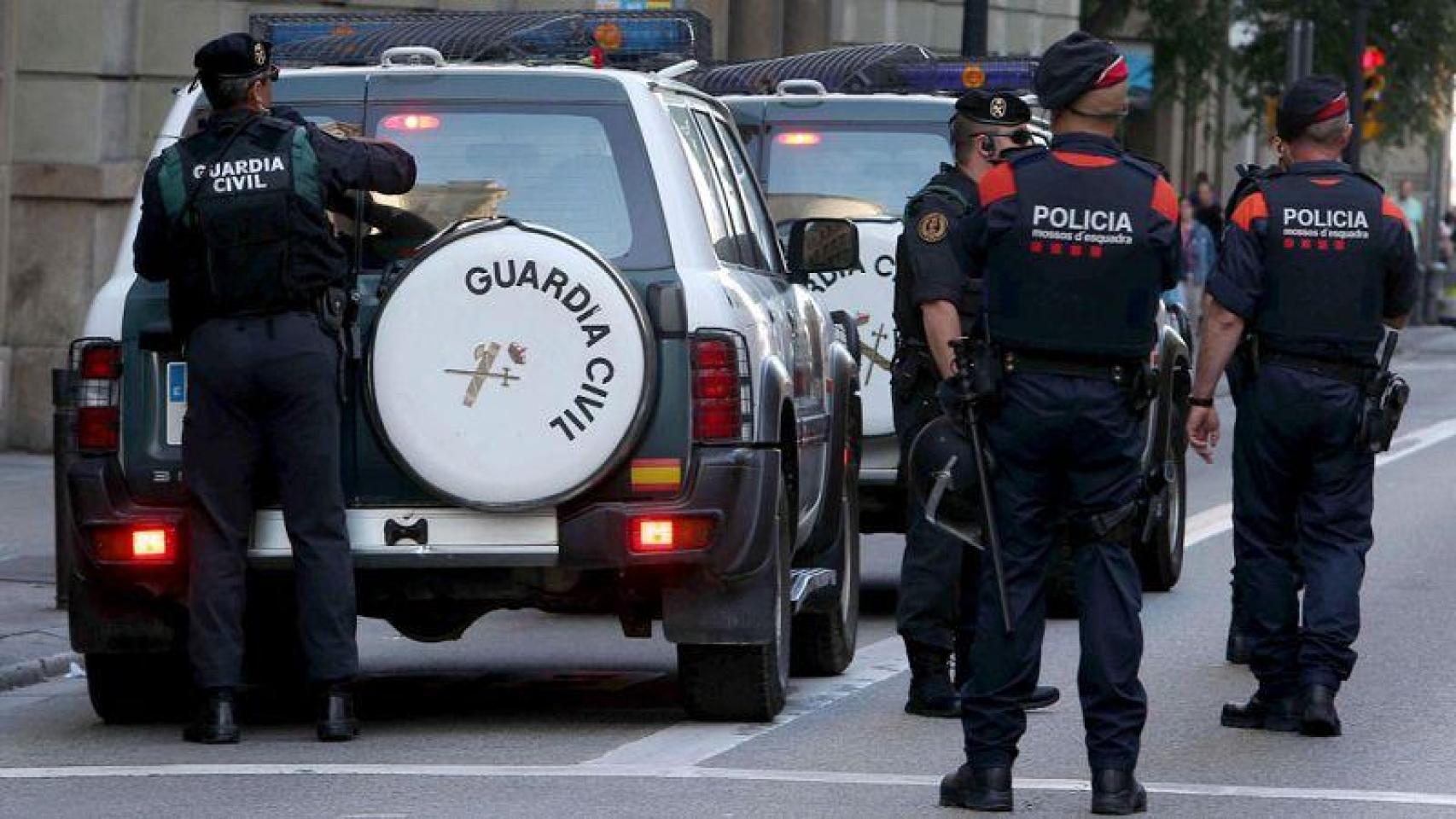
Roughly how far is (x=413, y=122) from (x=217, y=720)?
172 cm

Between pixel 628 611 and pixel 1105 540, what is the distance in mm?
1856

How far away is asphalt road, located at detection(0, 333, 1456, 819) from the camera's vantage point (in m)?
7.95

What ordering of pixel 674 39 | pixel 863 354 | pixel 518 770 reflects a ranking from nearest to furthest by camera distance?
1. pixel 518 770
2. pixel 674 39
3. pixel 863 354

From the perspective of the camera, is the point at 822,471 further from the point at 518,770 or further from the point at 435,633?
the point at 518,770

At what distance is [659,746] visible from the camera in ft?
29.0

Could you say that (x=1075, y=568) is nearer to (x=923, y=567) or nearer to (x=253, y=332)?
(x=923, y=567)

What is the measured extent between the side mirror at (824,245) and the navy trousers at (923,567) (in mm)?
708

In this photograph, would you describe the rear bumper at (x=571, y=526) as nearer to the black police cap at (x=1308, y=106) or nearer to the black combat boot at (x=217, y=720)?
the black combat boot at (x=217, y=720)

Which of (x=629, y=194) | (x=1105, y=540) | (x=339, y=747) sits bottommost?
(x=339, y=747)

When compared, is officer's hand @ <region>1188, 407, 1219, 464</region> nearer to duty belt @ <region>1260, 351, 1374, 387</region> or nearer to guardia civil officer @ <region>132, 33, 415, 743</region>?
duty belt @ <region>1260, 351, 1374, 387</region>

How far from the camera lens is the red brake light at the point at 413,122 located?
9312 mm

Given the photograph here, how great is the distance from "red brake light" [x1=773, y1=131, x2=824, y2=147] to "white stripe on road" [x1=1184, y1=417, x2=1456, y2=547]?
2.14 m

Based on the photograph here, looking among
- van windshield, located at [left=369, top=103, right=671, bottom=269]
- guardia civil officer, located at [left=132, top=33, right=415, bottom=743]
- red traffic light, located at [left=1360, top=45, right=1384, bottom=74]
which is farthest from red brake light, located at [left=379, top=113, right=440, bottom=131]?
red traffic light, located at [left=1360, top=45, right=1384, bottom=74]

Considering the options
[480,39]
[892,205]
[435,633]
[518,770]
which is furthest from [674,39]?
[518,770]
